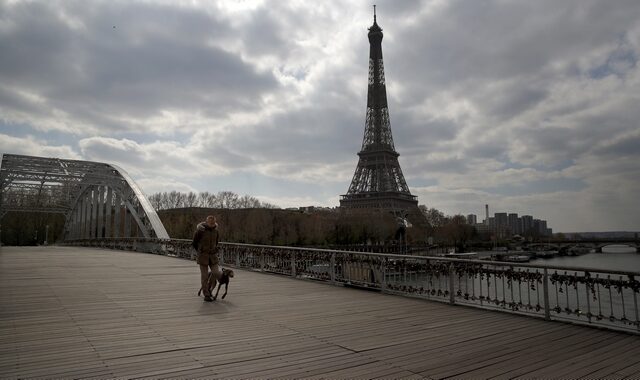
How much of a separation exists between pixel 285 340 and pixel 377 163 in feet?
276

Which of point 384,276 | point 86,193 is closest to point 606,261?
point 86,193

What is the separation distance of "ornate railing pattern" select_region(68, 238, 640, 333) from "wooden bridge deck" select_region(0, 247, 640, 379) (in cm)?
36

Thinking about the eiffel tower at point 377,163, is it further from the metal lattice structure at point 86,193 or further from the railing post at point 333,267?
the railing post at point 333,267

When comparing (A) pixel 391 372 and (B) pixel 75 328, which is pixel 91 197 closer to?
(B) pixel 75 328

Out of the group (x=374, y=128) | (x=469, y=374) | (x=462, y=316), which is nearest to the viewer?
(x=469, y=374)

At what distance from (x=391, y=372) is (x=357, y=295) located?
5248mm

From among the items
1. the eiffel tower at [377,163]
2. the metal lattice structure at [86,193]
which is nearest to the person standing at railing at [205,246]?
the metal lattice structure at [86,193]

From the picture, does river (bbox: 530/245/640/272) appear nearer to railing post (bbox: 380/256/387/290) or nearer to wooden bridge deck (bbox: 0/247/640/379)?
railing post (bbox: 380/256/387/290)

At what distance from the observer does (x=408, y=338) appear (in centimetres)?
570

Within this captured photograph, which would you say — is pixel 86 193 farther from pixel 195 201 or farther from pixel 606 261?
pixel 606 261

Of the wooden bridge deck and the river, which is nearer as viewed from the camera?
the wooden bridge deck

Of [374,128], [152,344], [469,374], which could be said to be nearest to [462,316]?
[469,374]

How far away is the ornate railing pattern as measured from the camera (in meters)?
6.62

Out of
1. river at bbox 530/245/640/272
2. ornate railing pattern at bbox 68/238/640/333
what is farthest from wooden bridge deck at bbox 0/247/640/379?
river at bbox 530/245/640/272
